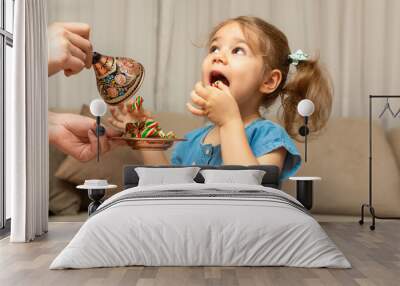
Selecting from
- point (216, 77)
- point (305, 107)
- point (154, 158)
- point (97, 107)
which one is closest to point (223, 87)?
point (216, 77)

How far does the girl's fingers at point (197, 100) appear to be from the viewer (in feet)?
23.1

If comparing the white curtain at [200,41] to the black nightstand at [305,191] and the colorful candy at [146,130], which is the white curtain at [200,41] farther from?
the black nightstand at [305,191]

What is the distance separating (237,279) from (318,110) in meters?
3.57

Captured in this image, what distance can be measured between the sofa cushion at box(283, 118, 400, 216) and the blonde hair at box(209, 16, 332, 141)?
0.72 feet

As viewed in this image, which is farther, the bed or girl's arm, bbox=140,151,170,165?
girl's arm, bbox=140,151,170,165

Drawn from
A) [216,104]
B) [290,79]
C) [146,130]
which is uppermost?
[290,79]

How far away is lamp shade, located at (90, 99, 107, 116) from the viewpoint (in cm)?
686

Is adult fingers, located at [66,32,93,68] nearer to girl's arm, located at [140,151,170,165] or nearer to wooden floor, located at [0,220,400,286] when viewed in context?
girl's arm, located at [140,151,170,165]

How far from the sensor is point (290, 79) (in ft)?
22.9

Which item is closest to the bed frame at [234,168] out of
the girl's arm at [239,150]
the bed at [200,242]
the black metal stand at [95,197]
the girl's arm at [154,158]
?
the girl's arm at [239,150]

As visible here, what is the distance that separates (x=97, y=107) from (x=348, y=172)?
2.76 metres

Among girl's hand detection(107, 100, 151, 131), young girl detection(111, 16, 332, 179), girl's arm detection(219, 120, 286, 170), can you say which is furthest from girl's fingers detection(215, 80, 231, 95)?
girl's hand detection(107, 100, 151, 131)

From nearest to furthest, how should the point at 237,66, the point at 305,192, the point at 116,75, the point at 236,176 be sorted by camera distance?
the point at 236,176, the point at 305,192, the point at 237,66, the point at 116,75

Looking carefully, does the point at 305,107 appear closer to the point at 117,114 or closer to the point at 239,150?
the point at 239,150
